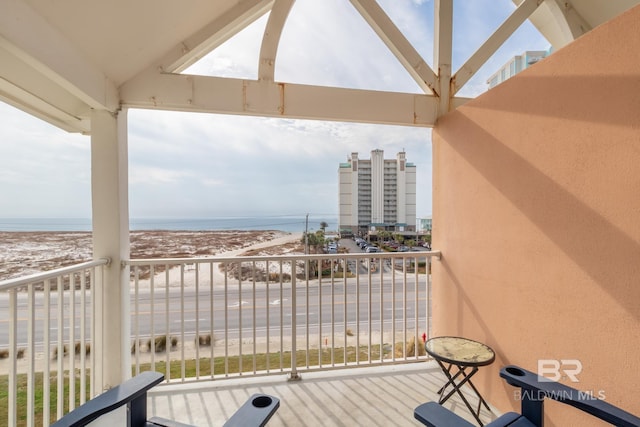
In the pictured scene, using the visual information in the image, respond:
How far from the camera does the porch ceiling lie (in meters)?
1.47

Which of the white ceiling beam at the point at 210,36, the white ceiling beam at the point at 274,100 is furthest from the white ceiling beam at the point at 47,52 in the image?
the white ceiling beam at the point at 210,36

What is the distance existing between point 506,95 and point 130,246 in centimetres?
301

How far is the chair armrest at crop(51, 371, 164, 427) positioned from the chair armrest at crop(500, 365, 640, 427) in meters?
1.56

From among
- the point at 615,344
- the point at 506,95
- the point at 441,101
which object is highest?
the point at 441,101

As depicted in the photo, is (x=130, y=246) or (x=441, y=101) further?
(x=441, y=101)

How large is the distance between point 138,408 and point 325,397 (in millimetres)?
1387

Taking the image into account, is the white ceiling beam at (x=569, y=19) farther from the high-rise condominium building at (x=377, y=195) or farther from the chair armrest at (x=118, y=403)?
the chair armrest at (x=118, y=403)

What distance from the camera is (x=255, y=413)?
994 millimetres

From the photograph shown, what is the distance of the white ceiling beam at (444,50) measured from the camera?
259 cm

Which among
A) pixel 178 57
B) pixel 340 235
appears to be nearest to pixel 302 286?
pixel 340 235

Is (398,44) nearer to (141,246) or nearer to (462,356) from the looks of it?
(462,356)

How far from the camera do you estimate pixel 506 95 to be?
1836 millimetres

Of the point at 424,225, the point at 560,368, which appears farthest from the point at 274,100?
the point at 560,368

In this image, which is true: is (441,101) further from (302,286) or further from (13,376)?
(13,376)
